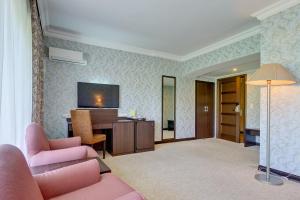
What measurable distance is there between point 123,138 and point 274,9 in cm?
356

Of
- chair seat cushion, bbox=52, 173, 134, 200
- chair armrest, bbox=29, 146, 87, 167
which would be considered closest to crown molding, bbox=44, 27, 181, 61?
chair armrest, bbox=29, 146, 87, 167

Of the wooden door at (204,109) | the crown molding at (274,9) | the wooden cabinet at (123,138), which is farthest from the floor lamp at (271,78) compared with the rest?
the wooden door at (204,109)

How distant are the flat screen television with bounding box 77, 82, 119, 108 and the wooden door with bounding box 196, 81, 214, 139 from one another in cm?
285

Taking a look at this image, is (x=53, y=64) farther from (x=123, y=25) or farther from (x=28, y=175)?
(x=28, y=175)

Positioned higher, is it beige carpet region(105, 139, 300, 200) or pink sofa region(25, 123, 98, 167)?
pink sofa region(25, 123, 98, 167)

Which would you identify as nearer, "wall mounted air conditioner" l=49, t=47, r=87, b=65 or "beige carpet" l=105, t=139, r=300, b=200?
"beige carpet" l=105, t=139, r=300, b=200

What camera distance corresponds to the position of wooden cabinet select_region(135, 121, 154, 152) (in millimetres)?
4176

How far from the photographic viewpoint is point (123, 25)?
3.45 m

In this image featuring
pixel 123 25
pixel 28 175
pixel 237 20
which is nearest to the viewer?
pixel 28 175

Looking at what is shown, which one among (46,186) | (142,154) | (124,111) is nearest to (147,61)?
(124,111)

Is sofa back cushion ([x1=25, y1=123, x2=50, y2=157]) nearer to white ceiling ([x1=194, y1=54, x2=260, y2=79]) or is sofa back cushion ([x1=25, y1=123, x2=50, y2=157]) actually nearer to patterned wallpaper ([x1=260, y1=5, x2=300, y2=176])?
patterned wallpaper ([x1=260, y1=5, x2=300, y2=176])

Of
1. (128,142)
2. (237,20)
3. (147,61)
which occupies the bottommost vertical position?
(128,142)

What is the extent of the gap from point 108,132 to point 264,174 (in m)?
3.16

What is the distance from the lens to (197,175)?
2.81m
